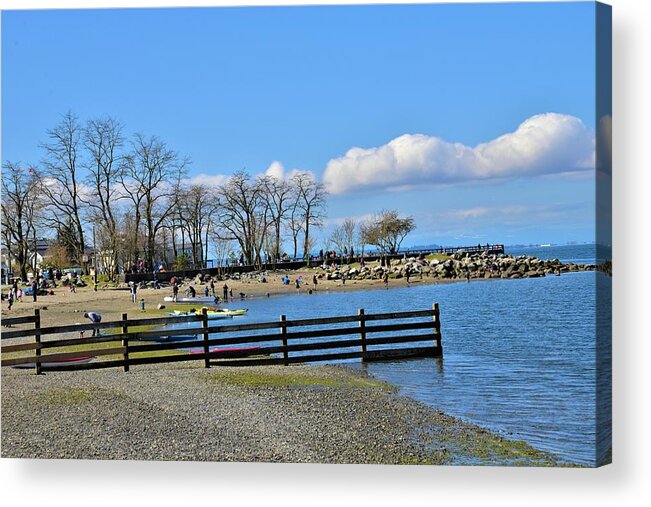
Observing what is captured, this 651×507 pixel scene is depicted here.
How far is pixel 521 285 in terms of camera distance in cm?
1323

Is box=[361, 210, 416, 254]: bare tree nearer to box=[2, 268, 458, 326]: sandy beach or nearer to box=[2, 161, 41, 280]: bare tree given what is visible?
box=[2, 268, 458, 326]: sandy beach

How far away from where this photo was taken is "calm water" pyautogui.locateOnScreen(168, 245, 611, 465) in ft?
27.5

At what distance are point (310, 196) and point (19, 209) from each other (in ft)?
9.91

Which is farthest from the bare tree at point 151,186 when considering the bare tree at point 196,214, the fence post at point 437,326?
the fence post at point 437,326

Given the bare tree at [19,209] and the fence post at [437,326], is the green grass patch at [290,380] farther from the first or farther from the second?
the bare tree at [19,209]

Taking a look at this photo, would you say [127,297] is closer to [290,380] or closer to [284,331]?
[290,380]

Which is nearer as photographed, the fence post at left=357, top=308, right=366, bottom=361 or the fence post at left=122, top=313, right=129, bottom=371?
the fence post at left=122, top=313, right=129, bottom=371

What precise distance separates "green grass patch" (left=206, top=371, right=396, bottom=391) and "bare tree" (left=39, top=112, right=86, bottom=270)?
7.51 feet

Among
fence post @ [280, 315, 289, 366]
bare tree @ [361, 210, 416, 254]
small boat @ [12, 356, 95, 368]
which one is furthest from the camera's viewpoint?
fence post @ [280, 315, 289, 366]

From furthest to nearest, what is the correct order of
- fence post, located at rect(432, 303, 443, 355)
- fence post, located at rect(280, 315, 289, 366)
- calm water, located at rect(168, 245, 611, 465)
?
fence post, located at rect(432, 303, 443, 355) → fence post, located at rect(280, 315, 289, 366) → calm water, located at rect(168, 245, 611, 465)

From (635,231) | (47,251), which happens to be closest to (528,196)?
(635,231)

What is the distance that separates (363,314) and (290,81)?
13.3 ft

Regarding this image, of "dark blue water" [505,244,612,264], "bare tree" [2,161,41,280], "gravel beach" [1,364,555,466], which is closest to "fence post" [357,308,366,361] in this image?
"gravel beach" [1,364,555,466]

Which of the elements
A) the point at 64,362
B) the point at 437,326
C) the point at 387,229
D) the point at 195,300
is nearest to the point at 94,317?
the point at 64,362
